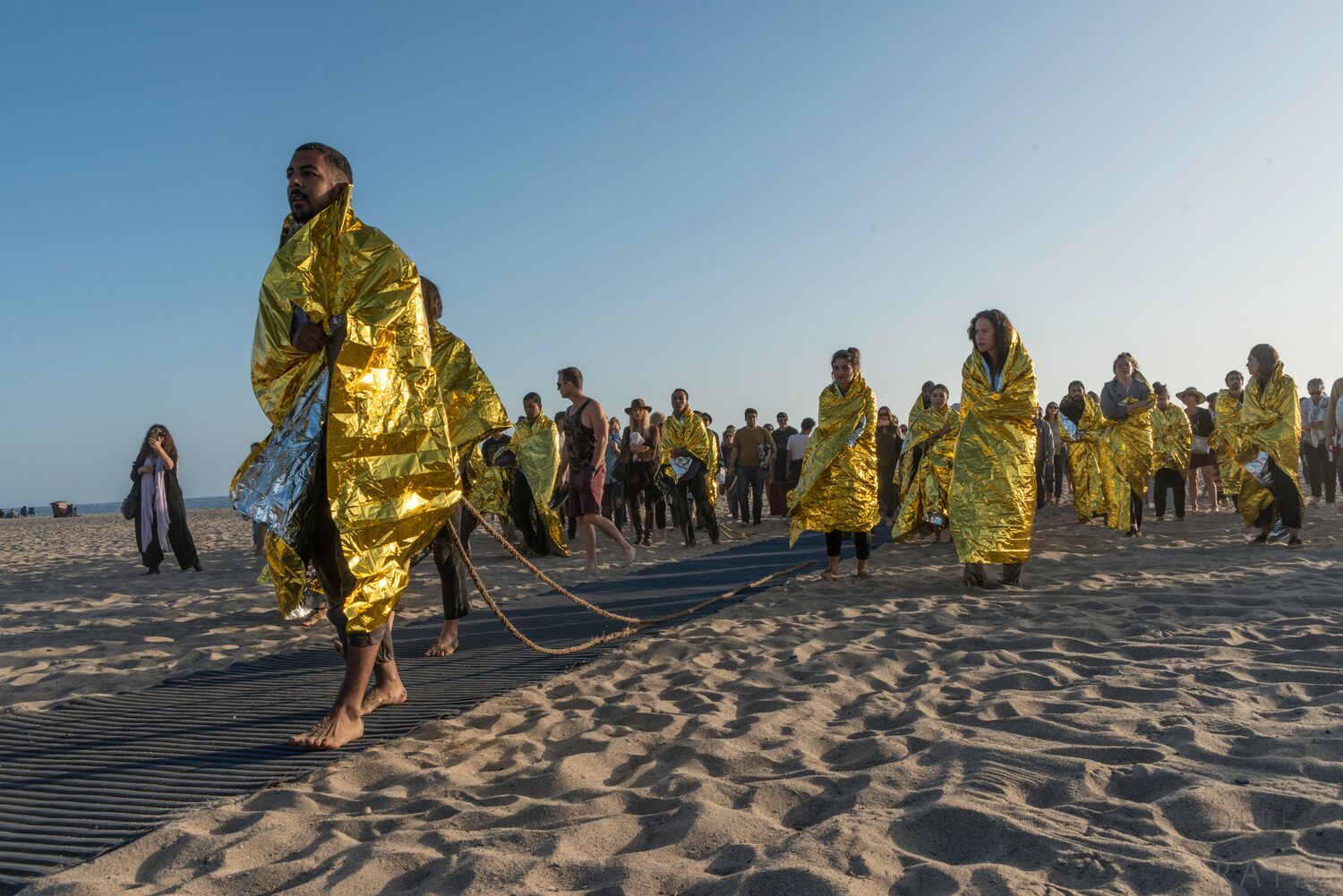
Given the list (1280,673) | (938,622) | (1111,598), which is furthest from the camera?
(1111,598)

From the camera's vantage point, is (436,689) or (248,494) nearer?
(248,494)

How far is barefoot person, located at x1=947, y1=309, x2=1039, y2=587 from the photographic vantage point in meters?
6.20

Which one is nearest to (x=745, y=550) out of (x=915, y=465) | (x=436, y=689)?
(x=915, y=465)

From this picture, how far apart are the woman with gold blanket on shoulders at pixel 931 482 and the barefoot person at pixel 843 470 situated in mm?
1986

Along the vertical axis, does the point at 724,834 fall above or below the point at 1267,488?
below

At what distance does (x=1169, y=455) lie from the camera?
1198cm

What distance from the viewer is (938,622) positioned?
501 centimetres

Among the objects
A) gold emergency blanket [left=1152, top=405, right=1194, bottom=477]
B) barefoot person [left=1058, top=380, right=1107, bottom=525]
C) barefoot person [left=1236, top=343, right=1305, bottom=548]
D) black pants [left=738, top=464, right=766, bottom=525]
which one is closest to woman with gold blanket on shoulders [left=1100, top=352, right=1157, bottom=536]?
barefoot person [left=1058, top=380, right=1107, bottom=525]

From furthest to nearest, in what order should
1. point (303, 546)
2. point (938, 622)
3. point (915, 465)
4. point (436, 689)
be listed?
point (915, 465)
point (938, 622)
point (436, 689)
point (303, 546)

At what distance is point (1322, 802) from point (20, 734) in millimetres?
4242

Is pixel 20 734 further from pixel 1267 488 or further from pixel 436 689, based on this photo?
pixel 1267 488

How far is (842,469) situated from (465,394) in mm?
3756

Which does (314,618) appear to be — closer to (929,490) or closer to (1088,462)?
(929,490)

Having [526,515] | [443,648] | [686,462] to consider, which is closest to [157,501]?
[526,515]
